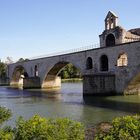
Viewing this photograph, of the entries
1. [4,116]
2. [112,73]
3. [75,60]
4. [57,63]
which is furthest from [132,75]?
[4,116]

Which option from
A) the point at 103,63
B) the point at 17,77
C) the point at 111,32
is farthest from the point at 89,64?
the point at 17,77

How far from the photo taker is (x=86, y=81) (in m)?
45.9

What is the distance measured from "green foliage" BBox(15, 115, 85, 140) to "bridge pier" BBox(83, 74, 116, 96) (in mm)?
34793

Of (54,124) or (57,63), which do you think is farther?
(57,63)

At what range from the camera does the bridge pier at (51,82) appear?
244ft

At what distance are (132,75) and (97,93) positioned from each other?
235 inches

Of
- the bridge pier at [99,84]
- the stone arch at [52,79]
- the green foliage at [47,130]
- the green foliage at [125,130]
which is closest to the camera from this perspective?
the green foliage at [125,130]

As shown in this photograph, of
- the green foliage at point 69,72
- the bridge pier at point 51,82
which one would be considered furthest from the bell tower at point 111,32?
the green foliage at point 69,72

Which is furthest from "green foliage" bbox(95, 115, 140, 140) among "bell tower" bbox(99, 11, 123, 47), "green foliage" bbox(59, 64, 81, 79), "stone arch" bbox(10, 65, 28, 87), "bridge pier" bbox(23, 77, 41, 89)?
"green foliage" bbox(59, 64, 81, 79)

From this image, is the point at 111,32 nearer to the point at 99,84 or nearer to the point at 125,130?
the point at 99,84

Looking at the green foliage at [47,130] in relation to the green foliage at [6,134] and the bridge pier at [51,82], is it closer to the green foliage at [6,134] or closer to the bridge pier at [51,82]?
the green foliage at [6,134]

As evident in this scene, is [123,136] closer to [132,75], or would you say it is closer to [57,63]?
[132,75]

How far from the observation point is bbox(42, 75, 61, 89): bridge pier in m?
74.2

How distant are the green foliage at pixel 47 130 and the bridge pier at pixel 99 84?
34793 mm
